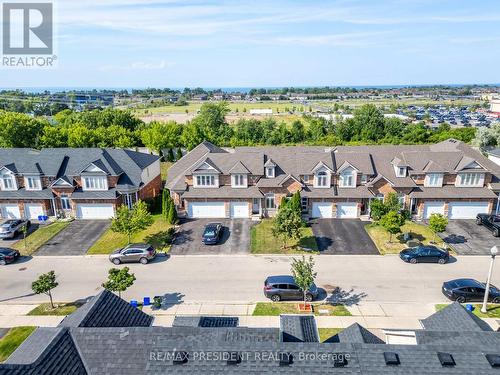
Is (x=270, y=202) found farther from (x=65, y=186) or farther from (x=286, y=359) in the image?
(x=286, y=359)

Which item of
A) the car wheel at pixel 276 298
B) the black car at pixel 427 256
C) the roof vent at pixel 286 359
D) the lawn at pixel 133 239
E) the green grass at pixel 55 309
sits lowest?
the green grass at pixel 55 309

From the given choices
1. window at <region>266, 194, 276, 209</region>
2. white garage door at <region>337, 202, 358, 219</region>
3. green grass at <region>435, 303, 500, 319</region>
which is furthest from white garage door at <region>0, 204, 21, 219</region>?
green grass at <region>435, 303, 500, 319</region>

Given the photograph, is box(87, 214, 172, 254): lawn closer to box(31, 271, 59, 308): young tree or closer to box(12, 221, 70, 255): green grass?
box(12, 221, 70, 255): green grass

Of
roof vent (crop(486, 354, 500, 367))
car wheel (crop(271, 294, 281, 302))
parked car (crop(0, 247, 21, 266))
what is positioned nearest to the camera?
roof vent (crop(486, 354, 500, 367))

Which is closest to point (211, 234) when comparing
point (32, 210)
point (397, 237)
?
point (397, 237)

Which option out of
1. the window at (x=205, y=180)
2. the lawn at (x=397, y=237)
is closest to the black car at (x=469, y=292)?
the lawn at (x=397, y=237)

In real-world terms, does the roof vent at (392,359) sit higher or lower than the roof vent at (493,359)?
lower

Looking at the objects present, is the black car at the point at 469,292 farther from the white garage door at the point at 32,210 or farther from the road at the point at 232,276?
the white garage door at the point at 32,210
